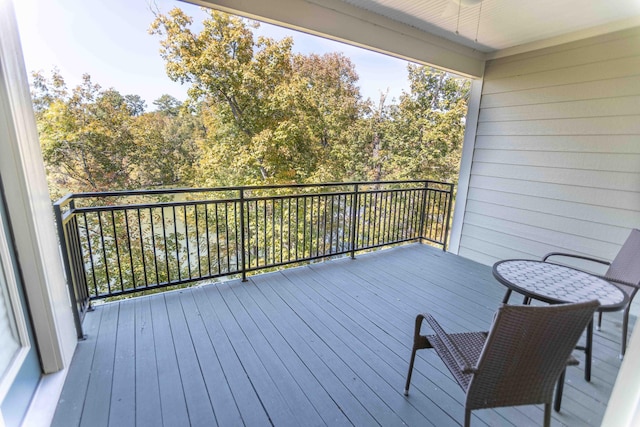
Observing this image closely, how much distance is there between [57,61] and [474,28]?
851 centimetres

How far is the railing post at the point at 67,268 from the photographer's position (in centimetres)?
183

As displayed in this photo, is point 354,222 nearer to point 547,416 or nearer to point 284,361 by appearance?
point 284,361

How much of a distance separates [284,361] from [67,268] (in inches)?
62.2

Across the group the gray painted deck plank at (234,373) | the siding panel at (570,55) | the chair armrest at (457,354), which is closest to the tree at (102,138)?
the gray painted deck plank at (234,373)

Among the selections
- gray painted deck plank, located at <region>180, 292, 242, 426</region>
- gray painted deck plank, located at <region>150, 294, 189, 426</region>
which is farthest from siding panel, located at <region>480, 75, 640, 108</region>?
gray painted deck plank, located at <region>150, 294, 189, 426</region>

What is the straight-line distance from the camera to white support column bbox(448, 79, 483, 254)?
154 inches

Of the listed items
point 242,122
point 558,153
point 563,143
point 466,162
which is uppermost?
point 242,122

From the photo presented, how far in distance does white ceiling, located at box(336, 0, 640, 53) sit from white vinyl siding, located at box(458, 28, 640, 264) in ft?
0.62

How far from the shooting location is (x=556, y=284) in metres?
1.75

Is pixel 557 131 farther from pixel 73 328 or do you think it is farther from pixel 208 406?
pixel 73 328

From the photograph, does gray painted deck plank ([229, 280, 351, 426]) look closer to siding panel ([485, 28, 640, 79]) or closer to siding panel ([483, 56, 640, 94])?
siding panel ([483, 56, 640, 94])

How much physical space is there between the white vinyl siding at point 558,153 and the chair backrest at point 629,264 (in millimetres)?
839

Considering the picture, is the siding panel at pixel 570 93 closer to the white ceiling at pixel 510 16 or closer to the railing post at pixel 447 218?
the white ceiling at pixel 510 16

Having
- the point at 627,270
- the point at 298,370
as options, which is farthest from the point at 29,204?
the point at 627,270
